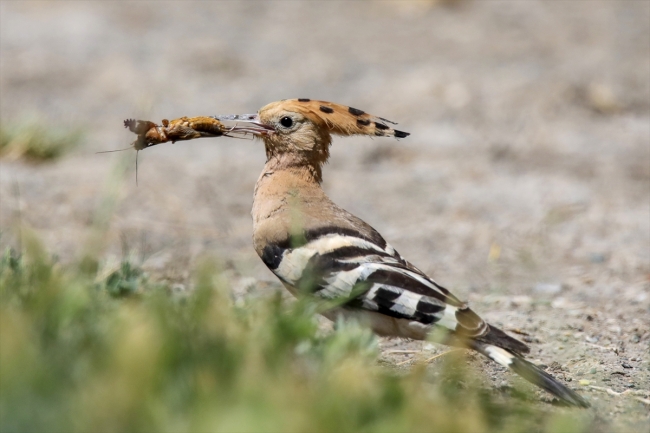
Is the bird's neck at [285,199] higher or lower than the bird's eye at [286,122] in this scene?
lower

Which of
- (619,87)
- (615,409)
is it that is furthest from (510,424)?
(619,87)

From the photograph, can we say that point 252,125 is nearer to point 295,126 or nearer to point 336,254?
point 295,126

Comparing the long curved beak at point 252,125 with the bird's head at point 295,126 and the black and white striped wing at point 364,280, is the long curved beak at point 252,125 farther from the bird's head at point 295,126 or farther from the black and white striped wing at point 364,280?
the black and white striped wing at point 364,280

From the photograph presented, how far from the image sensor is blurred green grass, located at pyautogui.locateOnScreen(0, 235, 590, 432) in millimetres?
1900

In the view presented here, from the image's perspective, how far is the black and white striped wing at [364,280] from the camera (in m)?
2.85

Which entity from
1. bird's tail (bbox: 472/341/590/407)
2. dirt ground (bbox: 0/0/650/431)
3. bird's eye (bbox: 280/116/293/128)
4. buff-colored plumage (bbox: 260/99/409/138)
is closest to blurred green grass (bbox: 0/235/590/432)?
bird's tail (bbox: 472/341/590/407)

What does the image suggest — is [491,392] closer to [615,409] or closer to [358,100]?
[615,409]

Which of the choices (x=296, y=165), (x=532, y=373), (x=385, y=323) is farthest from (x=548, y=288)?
(x=532, y=373)

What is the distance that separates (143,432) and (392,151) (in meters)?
4.84

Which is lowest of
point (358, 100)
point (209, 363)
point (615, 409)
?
point (615, 409)

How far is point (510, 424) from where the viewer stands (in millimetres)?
2186

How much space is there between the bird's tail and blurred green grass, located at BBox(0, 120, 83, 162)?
12.3ft

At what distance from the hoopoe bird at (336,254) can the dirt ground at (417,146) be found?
268 millimetres

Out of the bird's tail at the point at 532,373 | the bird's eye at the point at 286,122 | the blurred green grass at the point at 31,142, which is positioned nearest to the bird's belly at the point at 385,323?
the bird's tail at the point at 532,373
